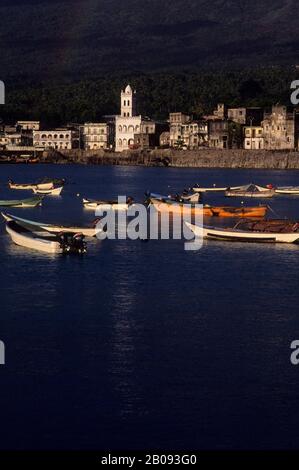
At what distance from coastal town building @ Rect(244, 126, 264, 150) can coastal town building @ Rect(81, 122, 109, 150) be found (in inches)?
981

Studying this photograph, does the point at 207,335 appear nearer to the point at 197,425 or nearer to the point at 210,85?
the point at 197,425

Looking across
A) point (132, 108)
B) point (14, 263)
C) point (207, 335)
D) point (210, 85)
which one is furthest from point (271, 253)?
point (210, 85)

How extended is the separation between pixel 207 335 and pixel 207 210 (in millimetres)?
27755

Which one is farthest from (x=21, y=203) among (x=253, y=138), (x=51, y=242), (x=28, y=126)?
(x=28, y=126)

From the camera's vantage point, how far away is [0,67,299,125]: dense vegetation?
6471 inches

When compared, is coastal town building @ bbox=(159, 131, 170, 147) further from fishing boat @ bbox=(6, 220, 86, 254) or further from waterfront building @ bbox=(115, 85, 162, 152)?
fishing boat @ bbox=(6, 220, 86, 254)

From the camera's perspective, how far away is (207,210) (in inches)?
2045

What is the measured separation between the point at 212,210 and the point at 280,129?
6709 centimetres

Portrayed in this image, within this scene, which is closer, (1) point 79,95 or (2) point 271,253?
(2) point 271,253

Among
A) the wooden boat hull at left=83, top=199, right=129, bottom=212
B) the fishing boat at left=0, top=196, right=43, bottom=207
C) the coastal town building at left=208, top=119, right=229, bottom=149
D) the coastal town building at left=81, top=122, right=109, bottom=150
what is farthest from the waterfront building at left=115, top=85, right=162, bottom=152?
the wooden boat hull at left=83, top=199, right=129, bottom=212

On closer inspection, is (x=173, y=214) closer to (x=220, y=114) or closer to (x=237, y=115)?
(x=237, y=115)

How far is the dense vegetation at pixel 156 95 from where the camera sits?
164 meters

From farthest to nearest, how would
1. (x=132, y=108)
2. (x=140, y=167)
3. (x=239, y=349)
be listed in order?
(x=132, y=108) → (x=140, y=167) → (x=239, y=349)
